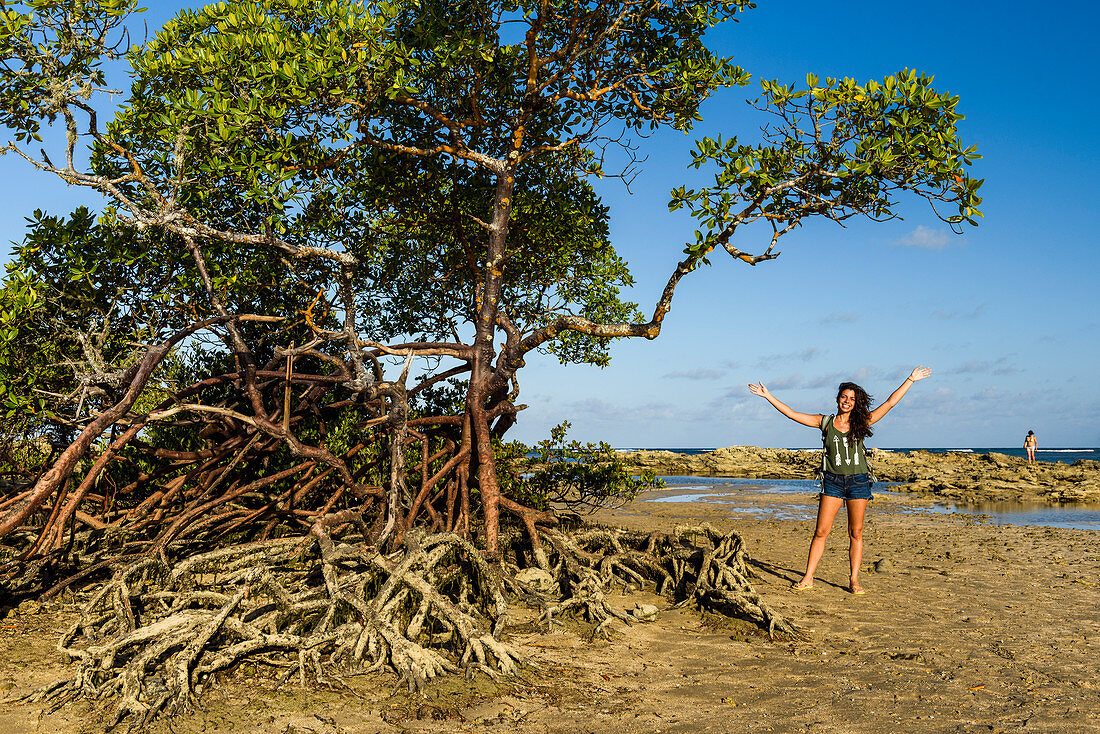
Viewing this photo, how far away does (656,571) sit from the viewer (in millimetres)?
8664

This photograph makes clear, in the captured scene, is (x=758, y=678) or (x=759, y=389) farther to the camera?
(x=759, y=389)

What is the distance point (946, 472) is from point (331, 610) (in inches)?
1408

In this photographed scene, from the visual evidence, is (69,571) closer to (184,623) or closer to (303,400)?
(303,400)

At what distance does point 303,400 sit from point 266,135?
360 centimetres

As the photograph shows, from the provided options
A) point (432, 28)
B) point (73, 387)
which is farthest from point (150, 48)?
point (73, 387)

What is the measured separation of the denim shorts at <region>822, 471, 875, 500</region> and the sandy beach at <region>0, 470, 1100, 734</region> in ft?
4.26

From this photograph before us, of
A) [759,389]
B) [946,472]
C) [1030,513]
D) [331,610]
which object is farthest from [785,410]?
[946,472]

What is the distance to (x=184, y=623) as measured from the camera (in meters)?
5.34

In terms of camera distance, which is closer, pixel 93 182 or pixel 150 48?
pixel 93 182

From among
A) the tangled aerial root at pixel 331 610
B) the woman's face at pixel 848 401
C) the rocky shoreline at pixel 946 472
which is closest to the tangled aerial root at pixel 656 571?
the tangled aerial root at pixel 331 610

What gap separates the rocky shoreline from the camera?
81.4ft

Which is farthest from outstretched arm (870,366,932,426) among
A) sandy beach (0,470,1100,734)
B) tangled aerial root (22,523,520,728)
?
tangled aerial root (22,523,520,728)

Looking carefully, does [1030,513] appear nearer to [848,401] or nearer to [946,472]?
[946,472]

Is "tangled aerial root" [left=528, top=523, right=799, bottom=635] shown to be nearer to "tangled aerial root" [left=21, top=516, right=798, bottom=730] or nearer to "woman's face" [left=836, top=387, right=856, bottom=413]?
"tangled aerial root" [left=21, top=516, right=798, bottom=730]
